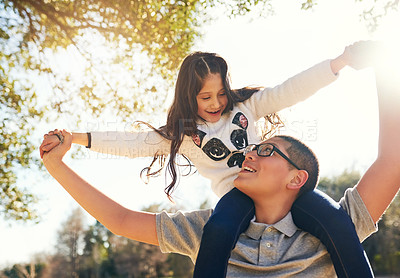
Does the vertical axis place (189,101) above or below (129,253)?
above

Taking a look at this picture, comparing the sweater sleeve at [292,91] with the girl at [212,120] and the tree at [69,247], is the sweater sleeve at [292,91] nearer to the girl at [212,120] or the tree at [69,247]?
the girl at [212,120]

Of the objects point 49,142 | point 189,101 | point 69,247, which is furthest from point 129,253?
point 49,142

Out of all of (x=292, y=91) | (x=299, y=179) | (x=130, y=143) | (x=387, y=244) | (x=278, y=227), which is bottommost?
(x=387, y=244)

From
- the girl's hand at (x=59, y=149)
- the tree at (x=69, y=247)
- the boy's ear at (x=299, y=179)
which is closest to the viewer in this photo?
the girl's hand at (x=59, y=149)

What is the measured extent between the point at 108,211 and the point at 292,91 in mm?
1811

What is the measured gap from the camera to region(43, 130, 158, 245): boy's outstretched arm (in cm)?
240

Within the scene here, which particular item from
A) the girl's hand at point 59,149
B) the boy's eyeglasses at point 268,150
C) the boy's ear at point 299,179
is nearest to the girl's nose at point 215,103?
the boy's eyeglasses at point 268,150

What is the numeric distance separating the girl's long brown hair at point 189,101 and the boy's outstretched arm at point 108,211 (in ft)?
3.71

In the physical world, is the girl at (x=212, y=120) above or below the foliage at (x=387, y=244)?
above

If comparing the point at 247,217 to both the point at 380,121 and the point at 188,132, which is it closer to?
the point at 380,121

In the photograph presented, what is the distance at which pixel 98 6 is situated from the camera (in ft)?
28.2

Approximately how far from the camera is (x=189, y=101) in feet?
12.6

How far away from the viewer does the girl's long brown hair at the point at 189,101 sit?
11.9 feet

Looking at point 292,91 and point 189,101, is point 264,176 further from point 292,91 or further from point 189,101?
point 189,101
